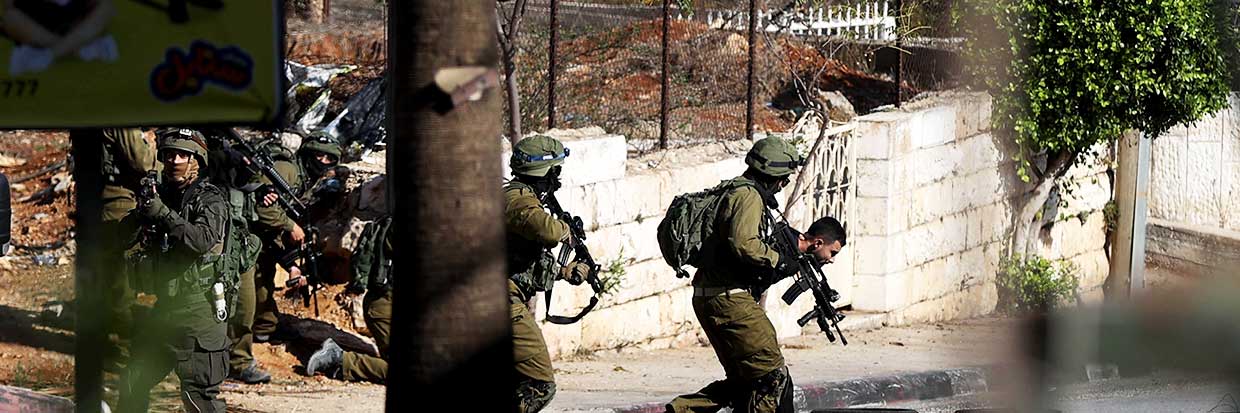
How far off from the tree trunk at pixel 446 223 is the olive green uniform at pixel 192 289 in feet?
7.74

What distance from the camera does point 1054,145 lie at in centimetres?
1322

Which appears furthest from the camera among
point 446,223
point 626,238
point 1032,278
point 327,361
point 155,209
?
point 1032,278

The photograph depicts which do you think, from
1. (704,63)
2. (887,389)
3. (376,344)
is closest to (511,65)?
(376,344)

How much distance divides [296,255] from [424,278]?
435 cm

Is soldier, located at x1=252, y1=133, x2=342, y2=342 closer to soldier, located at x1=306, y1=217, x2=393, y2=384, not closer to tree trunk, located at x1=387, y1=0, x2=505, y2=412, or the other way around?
soldier, located at x1=306, y1=217, x2=393, y2=384

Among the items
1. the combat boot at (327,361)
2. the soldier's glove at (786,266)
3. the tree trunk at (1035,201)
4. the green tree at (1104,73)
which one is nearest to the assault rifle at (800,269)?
the soldier's glove at (786,266)

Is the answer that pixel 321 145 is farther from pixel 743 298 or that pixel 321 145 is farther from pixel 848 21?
pixel 848 21

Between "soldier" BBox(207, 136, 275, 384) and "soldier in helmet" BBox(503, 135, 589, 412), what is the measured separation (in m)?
1.21

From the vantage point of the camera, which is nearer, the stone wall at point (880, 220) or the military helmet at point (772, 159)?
the military helmet at point (772, 159)

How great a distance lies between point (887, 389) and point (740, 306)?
2.67 m

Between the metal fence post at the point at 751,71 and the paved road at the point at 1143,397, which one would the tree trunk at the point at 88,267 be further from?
the metal fence post at the point at 751,71

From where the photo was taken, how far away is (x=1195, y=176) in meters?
15.9

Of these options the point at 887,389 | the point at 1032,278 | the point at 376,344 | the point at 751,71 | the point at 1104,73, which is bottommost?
the point at 887,389

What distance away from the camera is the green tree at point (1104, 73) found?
500 inches
